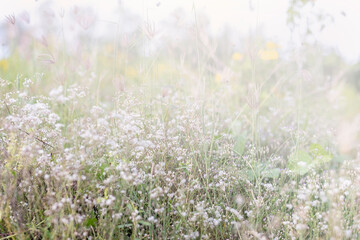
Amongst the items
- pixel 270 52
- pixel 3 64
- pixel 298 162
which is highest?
pixel 270 52

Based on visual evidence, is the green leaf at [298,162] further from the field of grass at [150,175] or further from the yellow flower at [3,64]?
the yellow flower at [3,64]

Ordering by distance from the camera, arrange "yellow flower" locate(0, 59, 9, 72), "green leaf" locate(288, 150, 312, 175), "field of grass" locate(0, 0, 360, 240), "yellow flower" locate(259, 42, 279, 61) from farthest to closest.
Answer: "yellow flower" locate(259, 42, 279, 61)
"yellow flower" locate(0, 59, 9, 72)
"green leaf" locate(288, 150, 312, 175)
"field of grass" locate(0, 0, 360, 240)

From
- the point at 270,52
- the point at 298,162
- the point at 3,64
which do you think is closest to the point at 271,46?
the point at 270,52

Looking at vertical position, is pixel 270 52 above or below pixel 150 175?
above

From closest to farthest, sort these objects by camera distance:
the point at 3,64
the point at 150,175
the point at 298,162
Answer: the point at 150,175
the point at 298,162
the point at 3,64

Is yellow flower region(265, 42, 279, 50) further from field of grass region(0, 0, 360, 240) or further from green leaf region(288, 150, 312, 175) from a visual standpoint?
green leaf region(288, 150, 312, 175)

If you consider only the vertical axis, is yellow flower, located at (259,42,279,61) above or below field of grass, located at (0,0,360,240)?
above

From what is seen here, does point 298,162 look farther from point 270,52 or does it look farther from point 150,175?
point 270,52

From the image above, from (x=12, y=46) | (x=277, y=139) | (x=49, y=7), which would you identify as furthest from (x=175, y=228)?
(x=12, y=46)

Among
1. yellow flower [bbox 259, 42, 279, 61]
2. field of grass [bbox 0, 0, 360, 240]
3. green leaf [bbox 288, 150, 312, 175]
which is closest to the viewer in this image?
field of grass [bbox 0, 0, 360, 240]

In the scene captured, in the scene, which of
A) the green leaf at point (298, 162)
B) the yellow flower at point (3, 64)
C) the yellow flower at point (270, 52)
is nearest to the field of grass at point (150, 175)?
the green leaf at point (298, 162)

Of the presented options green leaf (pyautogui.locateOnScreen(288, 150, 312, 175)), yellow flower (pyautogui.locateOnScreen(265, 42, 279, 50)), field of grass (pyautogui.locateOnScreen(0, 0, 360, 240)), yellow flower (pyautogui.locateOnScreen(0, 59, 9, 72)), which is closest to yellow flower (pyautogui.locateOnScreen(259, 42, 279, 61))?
yellow flower (pyautogui.locateOnScreen(265, 42, 279, 50))

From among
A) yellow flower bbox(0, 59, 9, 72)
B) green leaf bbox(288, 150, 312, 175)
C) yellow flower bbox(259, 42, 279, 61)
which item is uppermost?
yellow flower bbox(259, 42, 279, 61)

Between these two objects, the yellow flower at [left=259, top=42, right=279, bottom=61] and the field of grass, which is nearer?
the field of grass
